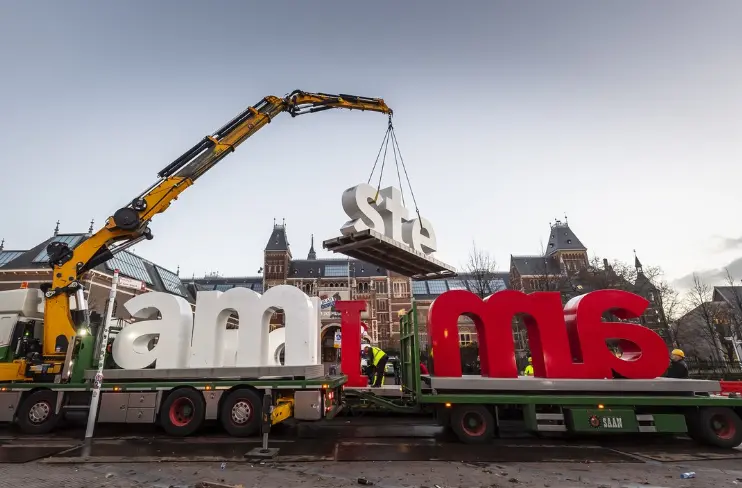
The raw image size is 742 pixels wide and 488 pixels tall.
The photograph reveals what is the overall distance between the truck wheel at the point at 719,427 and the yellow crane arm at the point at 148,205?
12566 millimetres

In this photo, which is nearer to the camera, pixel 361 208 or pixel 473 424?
pixel 361 208

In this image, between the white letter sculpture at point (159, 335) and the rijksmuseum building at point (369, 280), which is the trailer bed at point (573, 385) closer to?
the white letter sculpture at point (159, 335)

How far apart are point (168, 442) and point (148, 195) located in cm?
754

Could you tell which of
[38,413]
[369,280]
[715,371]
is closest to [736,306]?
[715,371]

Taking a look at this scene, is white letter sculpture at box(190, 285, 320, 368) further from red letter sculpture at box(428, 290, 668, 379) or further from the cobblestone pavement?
red letter sculpture at box(428, 290, 668, 379)

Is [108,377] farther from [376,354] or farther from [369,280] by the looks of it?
[369,280]

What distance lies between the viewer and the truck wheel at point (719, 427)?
8.44 m

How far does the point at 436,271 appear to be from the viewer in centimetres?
994

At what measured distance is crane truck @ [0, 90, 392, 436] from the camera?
942 cm

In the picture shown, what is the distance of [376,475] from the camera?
6348 millimetres

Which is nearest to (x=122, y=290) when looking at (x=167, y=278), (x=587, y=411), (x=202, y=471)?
(x=167, y=278)

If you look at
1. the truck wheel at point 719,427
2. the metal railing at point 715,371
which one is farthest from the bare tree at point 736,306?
the truck wheel at point 719,427

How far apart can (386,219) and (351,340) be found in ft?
14.7

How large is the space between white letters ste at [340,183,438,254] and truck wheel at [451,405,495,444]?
3990 millimetres
